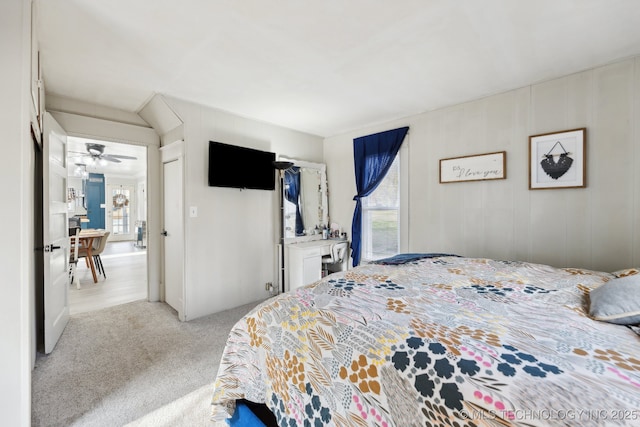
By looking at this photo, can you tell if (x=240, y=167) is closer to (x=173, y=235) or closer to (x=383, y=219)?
(x=173, y=235)

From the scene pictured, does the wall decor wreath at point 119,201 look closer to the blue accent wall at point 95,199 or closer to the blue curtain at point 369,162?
the blue accent wall at point 95,199

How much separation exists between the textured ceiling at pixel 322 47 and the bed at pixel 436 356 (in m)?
1.63

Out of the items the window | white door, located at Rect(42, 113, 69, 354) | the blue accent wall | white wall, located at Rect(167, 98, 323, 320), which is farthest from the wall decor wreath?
the window

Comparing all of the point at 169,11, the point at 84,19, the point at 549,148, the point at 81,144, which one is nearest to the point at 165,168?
the point at 84,19

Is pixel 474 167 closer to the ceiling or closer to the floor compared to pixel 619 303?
closer to the ceiling

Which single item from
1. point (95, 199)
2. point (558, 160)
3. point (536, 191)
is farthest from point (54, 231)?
point (95, 199)

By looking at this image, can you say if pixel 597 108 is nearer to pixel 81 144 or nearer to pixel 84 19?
pixel 84 19

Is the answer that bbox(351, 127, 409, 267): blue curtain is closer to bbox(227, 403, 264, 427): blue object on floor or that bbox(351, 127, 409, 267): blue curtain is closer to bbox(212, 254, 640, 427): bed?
bbox(212, 254, 640, 427): bed

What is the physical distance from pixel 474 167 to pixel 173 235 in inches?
138

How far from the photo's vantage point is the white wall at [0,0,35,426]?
4.01ft

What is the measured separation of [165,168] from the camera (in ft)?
11.5

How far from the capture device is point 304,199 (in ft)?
13.3

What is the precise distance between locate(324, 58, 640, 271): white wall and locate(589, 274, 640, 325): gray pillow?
4.47 ft

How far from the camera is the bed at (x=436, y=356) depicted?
0.75 meters
